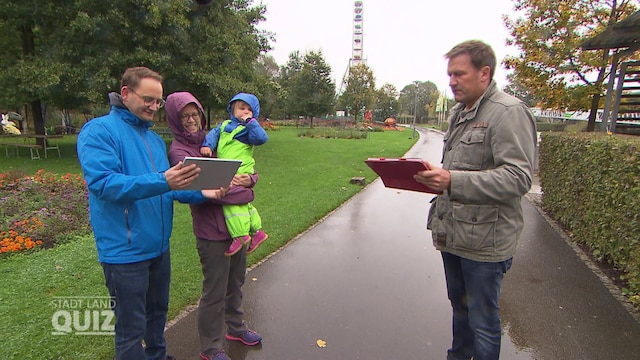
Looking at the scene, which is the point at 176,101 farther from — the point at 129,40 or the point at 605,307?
the point at 129,40

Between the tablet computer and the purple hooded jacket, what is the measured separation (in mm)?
375

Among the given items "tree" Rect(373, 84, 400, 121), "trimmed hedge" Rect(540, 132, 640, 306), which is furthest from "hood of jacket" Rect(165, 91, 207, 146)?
"tree" Rect(373, 84, 400, 121)

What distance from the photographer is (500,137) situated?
194 cm

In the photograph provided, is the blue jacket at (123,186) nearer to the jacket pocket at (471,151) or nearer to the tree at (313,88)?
the jacket pocket at (471,151)

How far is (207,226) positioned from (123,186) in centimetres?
76

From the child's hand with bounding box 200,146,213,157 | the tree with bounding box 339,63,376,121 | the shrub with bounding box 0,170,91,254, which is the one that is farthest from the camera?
the tree with bounding box 339,63,376,121

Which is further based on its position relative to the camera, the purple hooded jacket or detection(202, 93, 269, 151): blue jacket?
detection(202, 93, 269, 151): blue jacket

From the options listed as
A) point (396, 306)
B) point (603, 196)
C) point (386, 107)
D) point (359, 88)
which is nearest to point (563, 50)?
point (603, 196)

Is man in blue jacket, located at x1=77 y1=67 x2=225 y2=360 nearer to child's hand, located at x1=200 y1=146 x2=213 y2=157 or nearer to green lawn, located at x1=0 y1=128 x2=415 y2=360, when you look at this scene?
child's hand, located at x1=200 y1=146 x2=213 y2=157

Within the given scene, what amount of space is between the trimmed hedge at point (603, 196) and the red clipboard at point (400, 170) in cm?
298

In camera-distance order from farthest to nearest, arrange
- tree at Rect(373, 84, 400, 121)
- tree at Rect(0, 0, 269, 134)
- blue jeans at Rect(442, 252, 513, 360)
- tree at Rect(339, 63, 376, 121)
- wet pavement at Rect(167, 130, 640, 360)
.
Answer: tree at Rect(373, 84, 400, 121), tree at Rect(339, 63, 376, 121), tree at Rect(0, 0, 269, 134), wet pavement at Rect(167, 130, 640, 360), blue jeans at Rect(442, 252, 513, 360)

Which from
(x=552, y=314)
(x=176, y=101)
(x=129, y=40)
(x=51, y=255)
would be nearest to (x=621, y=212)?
(x=552, y=314)

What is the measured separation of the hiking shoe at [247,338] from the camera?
3.02 metres

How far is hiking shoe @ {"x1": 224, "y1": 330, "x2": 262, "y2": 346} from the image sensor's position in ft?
9.92
